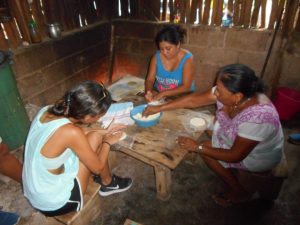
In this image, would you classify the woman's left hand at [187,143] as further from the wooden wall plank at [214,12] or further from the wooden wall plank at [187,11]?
the wooden wall plank at [187,11]

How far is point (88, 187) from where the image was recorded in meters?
2.40

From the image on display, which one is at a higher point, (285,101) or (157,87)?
(157,87)

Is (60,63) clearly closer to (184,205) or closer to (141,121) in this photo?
(141,121)

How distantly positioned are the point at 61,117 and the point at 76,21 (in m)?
3.49

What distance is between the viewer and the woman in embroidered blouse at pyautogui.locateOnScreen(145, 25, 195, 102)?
10.5 ft

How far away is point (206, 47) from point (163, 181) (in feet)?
9.97

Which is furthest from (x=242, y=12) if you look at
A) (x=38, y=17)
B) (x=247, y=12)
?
(x=38, y=17)

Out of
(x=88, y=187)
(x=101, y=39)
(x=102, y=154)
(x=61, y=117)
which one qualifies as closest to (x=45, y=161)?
(x=61, y=117)

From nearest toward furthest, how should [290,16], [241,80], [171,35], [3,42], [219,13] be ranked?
[241,80] < [171,35] < [3,42] < [290,16] < [219,13]

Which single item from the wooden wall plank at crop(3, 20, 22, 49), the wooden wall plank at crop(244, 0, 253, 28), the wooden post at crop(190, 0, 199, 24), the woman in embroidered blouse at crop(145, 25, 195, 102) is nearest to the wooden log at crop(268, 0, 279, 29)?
the wooden wall plank at crop(244, 0, 253, 28)

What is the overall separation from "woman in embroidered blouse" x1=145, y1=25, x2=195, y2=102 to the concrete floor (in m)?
1.22

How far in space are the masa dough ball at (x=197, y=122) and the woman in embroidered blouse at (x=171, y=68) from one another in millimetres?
705

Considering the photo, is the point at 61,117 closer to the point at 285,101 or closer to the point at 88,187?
the point at 88,187

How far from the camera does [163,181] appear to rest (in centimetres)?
268
